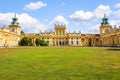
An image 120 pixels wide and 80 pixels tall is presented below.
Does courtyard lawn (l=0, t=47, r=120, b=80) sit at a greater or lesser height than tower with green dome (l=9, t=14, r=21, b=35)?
lesser

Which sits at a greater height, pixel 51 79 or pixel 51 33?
pixel 51 33

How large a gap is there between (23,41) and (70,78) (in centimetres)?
8490

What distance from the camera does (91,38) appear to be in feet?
391

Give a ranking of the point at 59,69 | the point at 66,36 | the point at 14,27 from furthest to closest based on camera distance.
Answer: the point at 66,36
the point at 14,27
the point at 59,69

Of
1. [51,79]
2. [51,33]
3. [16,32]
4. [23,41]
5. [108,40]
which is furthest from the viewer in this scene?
[51,33]

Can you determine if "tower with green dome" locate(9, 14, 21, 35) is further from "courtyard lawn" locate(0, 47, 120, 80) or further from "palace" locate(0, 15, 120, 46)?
"courtyard lawn" locate(0, 47, 120, 80)

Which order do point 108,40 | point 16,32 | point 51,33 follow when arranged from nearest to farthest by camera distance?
point 108,40
point 16,32
point 51,33

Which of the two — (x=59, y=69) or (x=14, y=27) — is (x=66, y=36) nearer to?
(x=14, y=27)

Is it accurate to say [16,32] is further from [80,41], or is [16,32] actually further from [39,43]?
[80,41]

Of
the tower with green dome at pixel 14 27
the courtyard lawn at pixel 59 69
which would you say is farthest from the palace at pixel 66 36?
the courtyard lawn at pixel 59 69

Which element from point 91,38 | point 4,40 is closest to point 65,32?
point 91,38

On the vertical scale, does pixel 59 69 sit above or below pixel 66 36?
below

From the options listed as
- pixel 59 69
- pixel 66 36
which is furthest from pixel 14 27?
pixel 59 69

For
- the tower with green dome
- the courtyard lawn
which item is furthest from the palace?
the courtyard lawn
